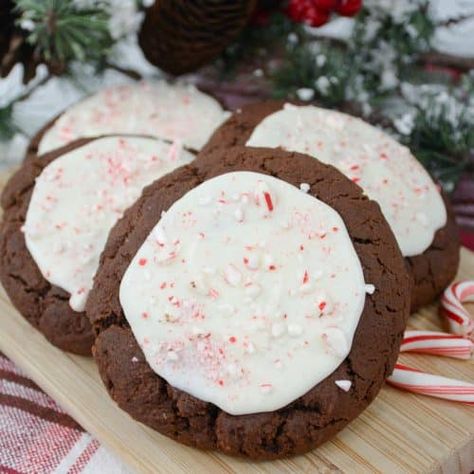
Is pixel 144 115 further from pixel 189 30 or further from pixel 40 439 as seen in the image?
pixel 40 439

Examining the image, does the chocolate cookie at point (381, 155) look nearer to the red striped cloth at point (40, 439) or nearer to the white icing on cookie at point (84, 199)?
the white icing on cookie at point (84, 199)

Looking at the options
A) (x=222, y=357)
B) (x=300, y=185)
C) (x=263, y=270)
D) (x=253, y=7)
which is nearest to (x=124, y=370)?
(x=222, y=357)

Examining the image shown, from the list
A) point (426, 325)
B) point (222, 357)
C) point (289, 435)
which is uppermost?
point (222, 357)

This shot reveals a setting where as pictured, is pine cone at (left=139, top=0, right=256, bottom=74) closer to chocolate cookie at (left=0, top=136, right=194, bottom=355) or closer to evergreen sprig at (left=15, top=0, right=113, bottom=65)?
evergreen sprig at (left=15, top=0, right=113, bottom=65)

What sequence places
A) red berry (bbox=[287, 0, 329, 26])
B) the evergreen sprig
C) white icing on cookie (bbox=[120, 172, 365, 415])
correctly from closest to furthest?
white icing on cookie (bbox=[120, 172, 365, 415]) < the evergreen sprig < red berry (bbox=[287, 0, 329, 26])

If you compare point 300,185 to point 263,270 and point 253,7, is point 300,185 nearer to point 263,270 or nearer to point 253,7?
point 263,270

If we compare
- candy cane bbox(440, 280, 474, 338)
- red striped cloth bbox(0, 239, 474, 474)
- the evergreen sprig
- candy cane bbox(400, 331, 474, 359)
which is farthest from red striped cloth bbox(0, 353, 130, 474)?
the evergreen sprig
